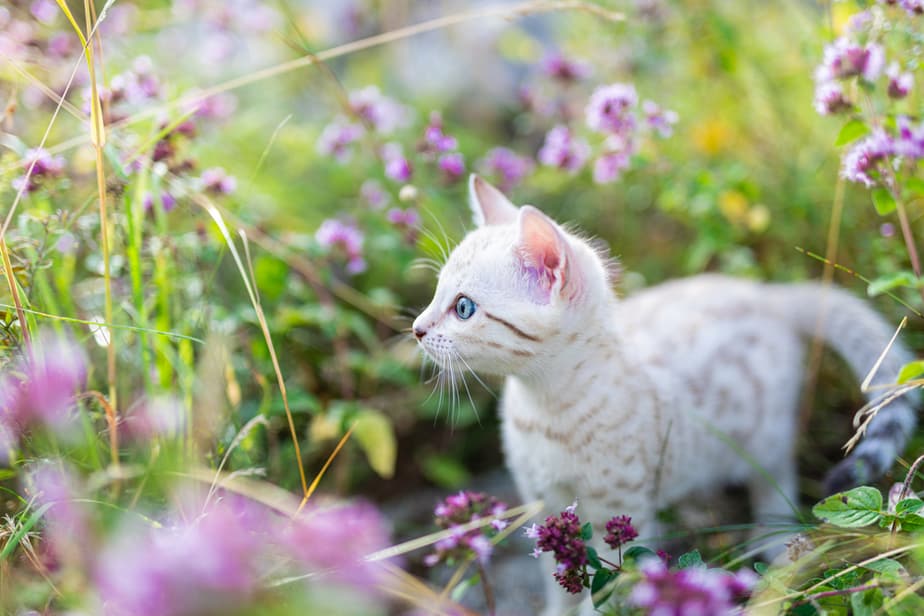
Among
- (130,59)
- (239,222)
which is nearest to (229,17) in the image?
(130,59)

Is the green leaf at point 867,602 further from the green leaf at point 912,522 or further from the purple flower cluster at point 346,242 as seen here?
the purple flower cluster at point 346,242

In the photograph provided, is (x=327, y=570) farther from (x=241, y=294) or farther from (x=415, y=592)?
(x=241, y=294)

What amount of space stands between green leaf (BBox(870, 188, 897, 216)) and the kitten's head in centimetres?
60

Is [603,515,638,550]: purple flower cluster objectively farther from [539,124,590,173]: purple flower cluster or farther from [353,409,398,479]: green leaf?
[539,124,590,173]: purple flower cluster

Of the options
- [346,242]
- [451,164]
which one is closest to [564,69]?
[451,164]

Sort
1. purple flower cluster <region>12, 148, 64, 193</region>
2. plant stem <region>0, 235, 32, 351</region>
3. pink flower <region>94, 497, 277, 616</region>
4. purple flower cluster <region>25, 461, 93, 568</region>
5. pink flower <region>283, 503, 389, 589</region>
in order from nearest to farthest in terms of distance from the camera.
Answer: pink flower <region>94, 497, 277, 616</region> < pink flower <region>283, 503, 389, 589</region> < purple flower cluster <region>25, 461, 93, 568</region> < plant stem <region>0, 235, 32, 351</region> < purple flower cluster <region>12, 148, 64, 193</region>

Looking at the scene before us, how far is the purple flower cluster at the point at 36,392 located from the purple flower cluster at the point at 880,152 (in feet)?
5.25

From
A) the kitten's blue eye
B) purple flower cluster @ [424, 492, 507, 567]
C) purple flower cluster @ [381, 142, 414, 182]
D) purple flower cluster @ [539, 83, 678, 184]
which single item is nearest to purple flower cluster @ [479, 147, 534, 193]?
purple flower cluster @ [539, 83, 678, 184]

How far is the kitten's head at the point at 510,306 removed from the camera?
145cm

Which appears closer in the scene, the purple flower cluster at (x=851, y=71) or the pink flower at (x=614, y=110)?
the purple flower cluster at (x=851, y=71)

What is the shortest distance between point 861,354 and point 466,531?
127cm

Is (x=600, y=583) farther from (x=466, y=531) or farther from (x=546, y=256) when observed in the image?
(x=546, y=256)

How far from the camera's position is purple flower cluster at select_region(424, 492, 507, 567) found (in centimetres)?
118

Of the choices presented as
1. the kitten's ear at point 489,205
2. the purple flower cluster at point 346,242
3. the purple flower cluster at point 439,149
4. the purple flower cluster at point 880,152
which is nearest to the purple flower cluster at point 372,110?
the purple flower cluster at point 439,149
